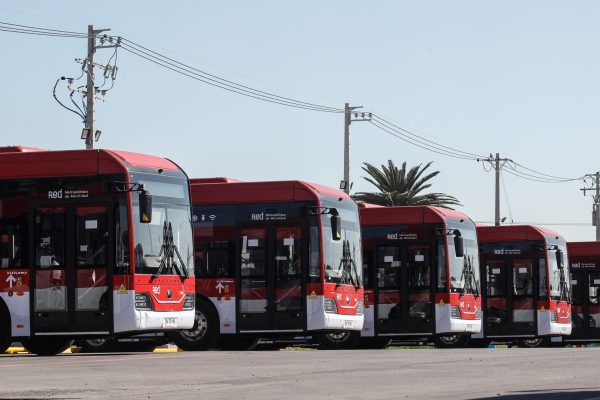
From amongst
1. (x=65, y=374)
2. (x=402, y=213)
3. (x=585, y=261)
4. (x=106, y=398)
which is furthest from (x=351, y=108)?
(x=106, y=398)

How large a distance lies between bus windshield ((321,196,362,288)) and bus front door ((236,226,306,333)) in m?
0.56

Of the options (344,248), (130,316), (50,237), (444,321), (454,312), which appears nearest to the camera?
(130,316)

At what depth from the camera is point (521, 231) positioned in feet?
133

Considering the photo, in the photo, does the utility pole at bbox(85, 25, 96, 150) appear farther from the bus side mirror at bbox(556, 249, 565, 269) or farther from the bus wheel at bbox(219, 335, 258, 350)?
the bus wheel at bbox(219, 335, 258, 350)

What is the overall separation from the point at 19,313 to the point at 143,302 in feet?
7.02

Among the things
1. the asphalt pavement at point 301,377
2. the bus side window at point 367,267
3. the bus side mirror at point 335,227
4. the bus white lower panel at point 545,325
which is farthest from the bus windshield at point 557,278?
the asphalt pavement at point 301,377

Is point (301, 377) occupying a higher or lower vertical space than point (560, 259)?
lower

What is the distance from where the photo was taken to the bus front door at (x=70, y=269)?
24812mm

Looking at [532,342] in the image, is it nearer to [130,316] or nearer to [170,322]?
[170,322]

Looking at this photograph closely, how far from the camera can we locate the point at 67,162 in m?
25.3

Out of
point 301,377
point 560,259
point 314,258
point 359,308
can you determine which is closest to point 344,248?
point 314,258

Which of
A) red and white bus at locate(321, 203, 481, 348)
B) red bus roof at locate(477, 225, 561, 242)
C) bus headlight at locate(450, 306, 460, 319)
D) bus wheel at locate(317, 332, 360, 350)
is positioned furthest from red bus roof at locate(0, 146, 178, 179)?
red bus roof at locate(477, 225, 561, 242)

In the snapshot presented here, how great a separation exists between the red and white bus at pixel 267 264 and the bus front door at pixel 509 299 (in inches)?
422

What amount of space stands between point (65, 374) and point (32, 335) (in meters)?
6.59
